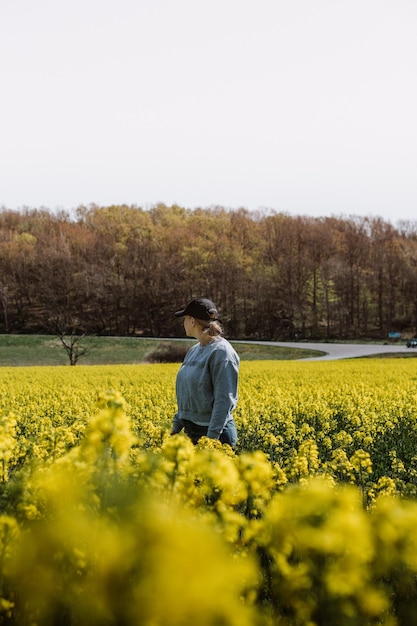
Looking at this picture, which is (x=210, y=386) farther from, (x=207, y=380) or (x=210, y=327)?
(x=210, y=327)

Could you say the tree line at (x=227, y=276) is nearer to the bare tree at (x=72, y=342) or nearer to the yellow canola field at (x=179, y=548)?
the bare tree at (x=72, y=342)

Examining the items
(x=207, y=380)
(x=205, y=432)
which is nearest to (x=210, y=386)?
(x=207, y=380)

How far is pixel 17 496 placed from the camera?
2.23 meters

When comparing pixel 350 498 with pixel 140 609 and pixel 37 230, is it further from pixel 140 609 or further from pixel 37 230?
pixel 37 230

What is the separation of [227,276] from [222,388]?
2516 inches

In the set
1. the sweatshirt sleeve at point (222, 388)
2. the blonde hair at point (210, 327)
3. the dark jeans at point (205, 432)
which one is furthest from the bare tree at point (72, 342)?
the sweatshirt sleeve at point (222, 388)

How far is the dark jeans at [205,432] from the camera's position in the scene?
16.8ft

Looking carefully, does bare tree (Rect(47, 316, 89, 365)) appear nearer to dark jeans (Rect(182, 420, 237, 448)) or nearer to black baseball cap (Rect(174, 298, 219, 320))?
dark jeans (Rect(182, 420, 237, 448))

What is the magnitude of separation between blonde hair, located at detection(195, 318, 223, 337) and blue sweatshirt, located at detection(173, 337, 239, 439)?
0.07 meters

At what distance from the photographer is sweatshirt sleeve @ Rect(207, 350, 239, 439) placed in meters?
4.86

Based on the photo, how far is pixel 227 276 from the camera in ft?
225

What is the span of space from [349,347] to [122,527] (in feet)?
151

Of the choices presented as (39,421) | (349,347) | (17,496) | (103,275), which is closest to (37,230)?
(103,275)

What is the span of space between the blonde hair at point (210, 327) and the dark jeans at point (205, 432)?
0.82 m
